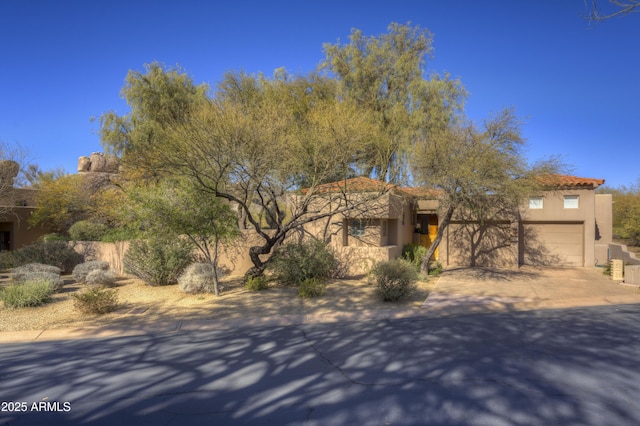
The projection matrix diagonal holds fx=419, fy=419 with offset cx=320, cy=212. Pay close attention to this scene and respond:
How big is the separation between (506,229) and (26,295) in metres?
17.9

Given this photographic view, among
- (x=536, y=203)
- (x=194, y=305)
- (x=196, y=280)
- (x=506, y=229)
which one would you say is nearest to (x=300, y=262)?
(x=196, y=280)

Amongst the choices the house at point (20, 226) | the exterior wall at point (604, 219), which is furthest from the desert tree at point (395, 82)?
the house at point (20, 226)

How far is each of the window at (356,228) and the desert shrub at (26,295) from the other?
1017 centimetres

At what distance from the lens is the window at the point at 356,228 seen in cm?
1645

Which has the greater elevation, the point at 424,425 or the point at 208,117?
the point at 208,117

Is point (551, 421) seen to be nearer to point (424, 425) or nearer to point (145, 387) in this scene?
point (424, 425)

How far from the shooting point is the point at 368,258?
50.6 feet

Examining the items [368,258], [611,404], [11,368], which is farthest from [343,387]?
[368,258]

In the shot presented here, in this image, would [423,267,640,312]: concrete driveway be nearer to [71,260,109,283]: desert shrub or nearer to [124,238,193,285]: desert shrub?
[124,238,193,285]: desert shrub

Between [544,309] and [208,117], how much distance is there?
10.2 meters

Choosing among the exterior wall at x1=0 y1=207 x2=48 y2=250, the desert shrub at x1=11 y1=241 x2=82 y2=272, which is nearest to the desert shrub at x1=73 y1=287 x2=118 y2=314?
the desert shrub at x1=11 y1=241 x2=82 y2=272

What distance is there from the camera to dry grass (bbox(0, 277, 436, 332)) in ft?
30.5

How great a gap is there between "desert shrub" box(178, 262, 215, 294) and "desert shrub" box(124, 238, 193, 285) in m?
1.40

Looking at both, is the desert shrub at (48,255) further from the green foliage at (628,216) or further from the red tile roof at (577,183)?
the green foliage at (628,216)
